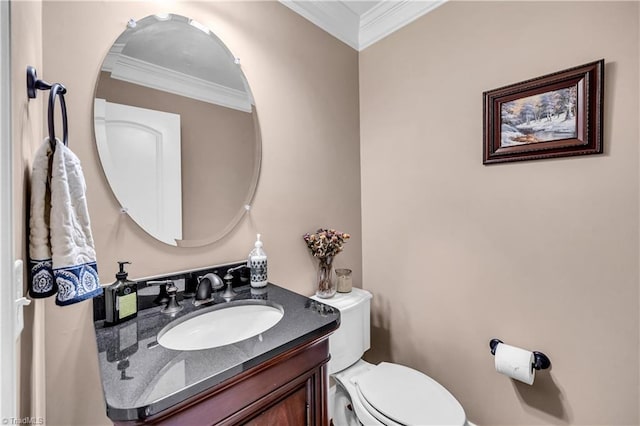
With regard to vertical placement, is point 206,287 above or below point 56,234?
below

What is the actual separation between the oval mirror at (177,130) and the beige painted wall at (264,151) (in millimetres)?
45

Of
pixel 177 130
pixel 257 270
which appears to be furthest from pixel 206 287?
pixel 177 130

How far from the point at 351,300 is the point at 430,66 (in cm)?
141

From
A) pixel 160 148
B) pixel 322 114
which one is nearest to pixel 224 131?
pixel 160 148

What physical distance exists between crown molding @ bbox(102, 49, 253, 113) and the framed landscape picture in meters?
1.22

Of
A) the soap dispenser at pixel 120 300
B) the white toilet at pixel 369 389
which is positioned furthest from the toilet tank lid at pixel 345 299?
the soap dispenser at pixel 120 300

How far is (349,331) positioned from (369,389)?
0.29 metres

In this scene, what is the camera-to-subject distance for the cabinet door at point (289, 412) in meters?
0.77

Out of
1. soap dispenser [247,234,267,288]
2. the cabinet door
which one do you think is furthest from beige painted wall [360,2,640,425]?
the cabinet door

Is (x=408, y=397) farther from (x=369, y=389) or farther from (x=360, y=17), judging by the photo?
(x=360, y=17)

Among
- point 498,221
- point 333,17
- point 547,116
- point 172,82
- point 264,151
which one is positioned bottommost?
point 498,221

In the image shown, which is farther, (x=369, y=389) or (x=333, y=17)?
(x=333, y=17)

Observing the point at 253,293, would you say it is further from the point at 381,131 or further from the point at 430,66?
the point at 430,66

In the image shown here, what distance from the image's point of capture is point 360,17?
1903 mm
